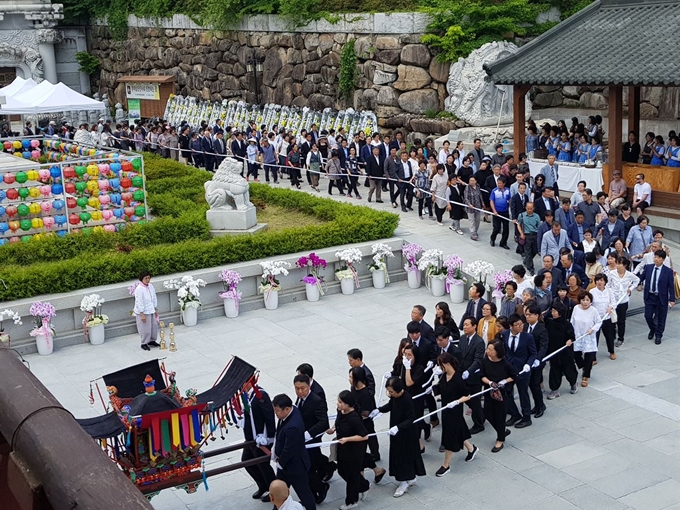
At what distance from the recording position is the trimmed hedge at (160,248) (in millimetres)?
14516

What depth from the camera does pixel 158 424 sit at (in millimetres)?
7684

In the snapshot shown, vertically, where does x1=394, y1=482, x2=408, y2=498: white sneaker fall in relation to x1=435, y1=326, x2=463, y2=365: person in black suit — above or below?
below

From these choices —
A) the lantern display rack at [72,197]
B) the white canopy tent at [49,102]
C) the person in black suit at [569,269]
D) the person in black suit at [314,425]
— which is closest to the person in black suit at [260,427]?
the person in black suit at [314,425]

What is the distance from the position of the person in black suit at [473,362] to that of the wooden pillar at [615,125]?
995 centimetres

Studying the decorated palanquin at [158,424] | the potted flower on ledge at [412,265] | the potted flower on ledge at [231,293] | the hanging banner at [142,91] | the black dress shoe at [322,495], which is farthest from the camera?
the hanging banner at [142,91]

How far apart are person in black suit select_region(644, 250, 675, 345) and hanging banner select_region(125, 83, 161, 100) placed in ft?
92.4

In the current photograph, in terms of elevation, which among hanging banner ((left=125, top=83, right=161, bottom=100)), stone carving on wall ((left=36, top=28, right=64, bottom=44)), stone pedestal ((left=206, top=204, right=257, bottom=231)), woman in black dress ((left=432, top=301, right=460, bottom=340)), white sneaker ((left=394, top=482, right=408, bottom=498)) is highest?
stone carving on wall ((left=36, top=28, right=64, bottom=44))

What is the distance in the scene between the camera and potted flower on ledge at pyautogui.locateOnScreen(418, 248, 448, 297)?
52.6 ft

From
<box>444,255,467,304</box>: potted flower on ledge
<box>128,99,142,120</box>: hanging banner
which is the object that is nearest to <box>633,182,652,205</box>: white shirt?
<box>444,255,467,304</box>: potted flower on ledge

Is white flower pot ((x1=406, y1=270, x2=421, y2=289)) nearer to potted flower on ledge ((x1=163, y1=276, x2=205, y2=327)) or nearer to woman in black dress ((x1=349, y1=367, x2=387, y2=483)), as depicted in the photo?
potted flower on ledge ((x1=163, y1=276, x2=205, y2=327))

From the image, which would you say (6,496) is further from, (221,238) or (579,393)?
(221,238)

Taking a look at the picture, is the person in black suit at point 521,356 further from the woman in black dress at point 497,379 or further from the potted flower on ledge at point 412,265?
the potted flower on ledge at point 412,265

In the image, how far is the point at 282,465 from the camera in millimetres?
7941

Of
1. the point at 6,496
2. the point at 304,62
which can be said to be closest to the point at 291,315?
the point at 6,496
